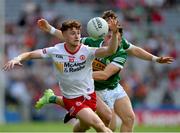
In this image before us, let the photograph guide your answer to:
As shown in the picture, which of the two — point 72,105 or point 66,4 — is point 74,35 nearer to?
point 72,105

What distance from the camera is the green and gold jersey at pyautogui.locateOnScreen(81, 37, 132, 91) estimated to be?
14.3 m

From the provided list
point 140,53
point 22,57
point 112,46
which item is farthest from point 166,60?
point 22,57

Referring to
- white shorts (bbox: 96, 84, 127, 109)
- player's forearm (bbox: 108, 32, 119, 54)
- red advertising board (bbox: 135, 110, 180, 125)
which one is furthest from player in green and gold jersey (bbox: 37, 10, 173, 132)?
red advertising board (bbox: 135, 110, 180, 125)

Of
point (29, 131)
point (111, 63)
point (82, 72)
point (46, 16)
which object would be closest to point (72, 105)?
point (82, 72)

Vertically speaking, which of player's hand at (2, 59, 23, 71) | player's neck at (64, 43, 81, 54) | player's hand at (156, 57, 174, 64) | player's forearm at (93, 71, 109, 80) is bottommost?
player's forearm at (93, 71, 109, 80)

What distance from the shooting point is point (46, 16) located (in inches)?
1135

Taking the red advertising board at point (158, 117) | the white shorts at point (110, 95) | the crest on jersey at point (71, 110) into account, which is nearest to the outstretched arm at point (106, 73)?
the white shorts at point (110, 95)

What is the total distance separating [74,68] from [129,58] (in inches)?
575

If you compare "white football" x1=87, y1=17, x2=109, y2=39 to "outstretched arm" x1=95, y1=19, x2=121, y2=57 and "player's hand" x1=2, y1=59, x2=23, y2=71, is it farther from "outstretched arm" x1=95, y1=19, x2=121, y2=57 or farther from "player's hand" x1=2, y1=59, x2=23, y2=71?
"player's hand" x1=2, y1=59, x2=23, y2=71

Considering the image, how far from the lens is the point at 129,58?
2766cm

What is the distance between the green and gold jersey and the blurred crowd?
10.7 m

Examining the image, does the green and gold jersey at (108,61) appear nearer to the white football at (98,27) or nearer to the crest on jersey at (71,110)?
the white football at (98,27)

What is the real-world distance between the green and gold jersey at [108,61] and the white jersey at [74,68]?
107 centimetres

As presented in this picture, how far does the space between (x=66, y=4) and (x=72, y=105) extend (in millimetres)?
17447
